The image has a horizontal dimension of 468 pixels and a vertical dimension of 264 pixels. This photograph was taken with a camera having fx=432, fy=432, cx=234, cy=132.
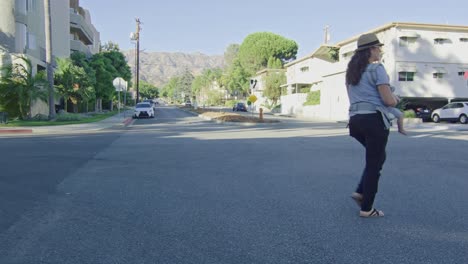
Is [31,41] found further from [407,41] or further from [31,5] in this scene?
[407,41]

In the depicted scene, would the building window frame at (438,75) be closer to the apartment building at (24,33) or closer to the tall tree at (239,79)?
the apartment building at (24,33)

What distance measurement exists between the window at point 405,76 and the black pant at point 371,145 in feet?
117

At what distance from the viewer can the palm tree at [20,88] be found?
24281 mm

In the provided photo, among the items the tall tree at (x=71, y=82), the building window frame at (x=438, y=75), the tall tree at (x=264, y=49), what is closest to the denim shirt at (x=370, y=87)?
the tall tree at (x=71, y=82)

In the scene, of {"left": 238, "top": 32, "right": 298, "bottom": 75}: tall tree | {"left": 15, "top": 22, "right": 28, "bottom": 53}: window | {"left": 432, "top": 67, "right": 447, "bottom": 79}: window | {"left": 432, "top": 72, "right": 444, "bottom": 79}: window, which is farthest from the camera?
{"left": 238, "top": 32, "right": 298, "bottom": 75}: tall tree

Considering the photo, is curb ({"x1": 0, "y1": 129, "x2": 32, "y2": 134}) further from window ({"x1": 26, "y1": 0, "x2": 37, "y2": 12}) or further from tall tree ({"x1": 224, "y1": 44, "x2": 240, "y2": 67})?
tall tree ({"x1": 224, "y1": 44, "x2": 240, "y2": 67})

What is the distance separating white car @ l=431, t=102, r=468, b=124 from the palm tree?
87.3 feet

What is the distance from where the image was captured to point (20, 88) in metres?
24.2

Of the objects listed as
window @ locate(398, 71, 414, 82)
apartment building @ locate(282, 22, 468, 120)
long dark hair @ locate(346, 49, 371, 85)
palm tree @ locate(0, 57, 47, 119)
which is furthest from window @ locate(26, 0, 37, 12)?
long dark hair @ locate(346, 49, 371, 85)

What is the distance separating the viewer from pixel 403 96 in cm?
3819

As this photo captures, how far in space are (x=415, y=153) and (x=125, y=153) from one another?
757cm

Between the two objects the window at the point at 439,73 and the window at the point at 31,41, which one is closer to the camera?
the window at the point at 31,41

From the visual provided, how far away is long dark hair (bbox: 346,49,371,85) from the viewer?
490cm

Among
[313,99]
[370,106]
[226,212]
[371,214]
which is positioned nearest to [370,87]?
[370,106]
